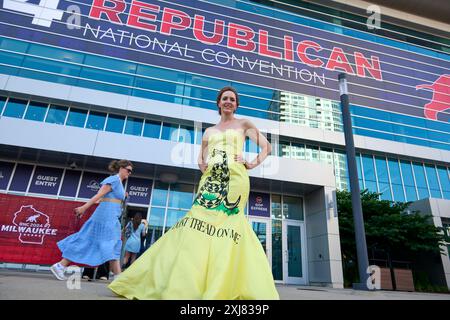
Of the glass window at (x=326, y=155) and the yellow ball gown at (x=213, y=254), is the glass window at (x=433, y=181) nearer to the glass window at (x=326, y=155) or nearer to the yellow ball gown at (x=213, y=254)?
the glass window at (x=326, y=155)

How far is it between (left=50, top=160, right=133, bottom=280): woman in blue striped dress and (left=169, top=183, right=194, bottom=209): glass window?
7.88 m

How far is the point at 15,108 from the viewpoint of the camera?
11.7 metres

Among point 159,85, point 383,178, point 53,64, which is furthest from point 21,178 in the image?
point 383,178

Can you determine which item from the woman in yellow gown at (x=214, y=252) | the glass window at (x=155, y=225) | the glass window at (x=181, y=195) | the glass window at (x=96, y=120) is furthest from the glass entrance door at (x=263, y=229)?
the woman in yellow gown at (x=214, y=252)

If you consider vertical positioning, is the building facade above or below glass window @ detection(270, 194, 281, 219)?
above

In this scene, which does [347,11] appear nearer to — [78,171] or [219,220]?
[78,171]

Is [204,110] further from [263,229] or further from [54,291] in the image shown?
[54,291]

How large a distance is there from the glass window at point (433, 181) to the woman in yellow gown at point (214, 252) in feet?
57.3

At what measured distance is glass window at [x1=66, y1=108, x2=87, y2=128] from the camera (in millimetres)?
12070

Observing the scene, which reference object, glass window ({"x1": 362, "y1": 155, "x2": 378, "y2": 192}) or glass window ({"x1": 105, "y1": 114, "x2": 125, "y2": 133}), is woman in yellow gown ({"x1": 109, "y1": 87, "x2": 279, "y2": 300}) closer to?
glass window ({"x1": 105, "y1": 114, "x2": 125, "y2": 133})

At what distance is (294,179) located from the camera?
11.4 metres

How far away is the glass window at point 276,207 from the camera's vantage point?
12.7m

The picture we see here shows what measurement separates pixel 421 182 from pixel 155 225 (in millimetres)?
14690

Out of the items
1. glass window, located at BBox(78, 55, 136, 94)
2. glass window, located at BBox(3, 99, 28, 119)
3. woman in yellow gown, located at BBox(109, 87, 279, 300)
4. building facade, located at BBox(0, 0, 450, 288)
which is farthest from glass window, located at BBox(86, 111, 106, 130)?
woman in yellow gown, located at BBox(109, 87, 279, 300)
